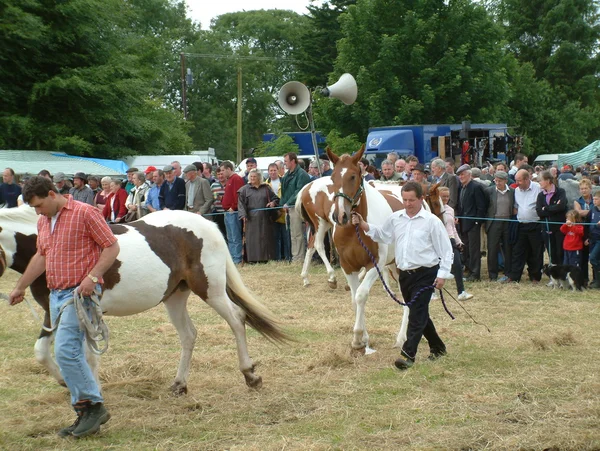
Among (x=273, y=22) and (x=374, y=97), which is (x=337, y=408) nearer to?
(x=374, y=97)

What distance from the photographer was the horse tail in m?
6.81

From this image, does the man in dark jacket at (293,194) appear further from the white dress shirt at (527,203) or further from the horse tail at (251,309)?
the horse tail at (251,309)

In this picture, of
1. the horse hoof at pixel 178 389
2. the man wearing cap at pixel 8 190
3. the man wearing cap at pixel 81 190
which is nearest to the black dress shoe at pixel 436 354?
the horse hoof at pixel 178 389

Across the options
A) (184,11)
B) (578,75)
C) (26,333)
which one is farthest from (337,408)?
(184,11)

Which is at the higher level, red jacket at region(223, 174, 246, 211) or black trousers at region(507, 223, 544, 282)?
red jacket at region(223, 174, 246, 211)

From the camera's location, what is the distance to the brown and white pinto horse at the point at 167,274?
20.1ft

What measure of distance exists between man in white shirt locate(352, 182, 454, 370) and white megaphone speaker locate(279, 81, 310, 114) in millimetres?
7470

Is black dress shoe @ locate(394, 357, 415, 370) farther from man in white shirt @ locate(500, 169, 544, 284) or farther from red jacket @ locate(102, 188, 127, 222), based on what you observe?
red jacket @ locate(102, 188, 127, 222)

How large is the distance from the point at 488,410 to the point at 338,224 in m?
2.61

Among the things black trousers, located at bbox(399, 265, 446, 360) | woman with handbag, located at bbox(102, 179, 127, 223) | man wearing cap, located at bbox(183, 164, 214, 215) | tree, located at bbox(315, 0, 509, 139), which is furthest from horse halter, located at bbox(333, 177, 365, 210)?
tree, located at bbox(315, 0, 509, 139)

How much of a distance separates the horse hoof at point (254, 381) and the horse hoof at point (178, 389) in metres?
0.53

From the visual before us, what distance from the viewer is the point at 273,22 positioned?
70.1 metres

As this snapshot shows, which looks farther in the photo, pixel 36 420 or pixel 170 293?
pixel 170 293

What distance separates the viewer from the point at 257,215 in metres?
15.6
